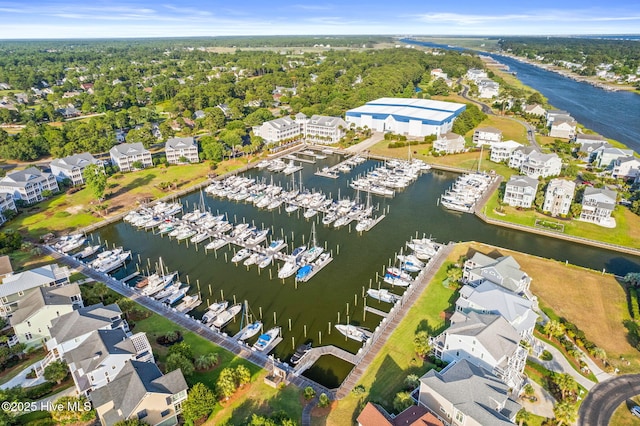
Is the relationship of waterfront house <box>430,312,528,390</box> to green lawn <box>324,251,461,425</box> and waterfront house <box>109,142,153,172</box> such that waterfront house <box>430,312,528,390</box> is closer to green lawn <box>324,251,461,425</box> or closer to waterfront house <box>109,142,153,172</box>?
green lawn <box>324,251,461,425</box>

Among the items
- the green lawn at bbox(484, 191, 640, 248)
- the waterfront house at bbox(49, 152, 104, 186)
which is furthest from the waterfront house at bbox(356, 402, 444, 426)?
the waterfront house at bbox(49, 152, 104, 186)

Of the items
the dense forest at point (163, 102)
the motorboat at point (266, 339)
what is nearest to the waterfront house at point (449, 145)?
the dense forest at point (163, 102)

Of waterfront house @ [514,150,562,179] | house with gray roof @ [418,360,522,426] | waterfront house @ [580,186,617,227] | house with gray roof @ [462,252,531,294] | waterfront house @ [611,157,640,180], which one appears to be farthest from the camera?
waterfront house @ [514,150,562,179]

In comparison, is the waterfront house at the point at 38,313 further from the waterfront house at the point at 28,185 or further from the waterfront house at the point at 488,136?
the waterfront house at the point at 488,136

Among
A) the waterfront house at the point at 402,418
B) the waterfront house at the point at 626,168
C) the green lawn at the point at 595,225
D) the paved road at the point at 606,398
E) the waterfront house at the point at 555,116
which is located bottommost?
the paved road at the point at 606,398

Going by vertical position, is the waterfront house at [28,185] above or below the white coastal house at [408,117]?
below

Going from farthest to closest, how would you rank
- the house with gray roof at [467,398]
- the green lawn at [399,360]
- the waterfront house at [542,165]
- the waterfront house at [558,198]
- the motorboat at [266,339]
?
the waterfront house at [542,165], the waterfront house at [558,198], the motorboat at [266,339], the green lawn at [399,360], the house with gray roof at [467,398]
